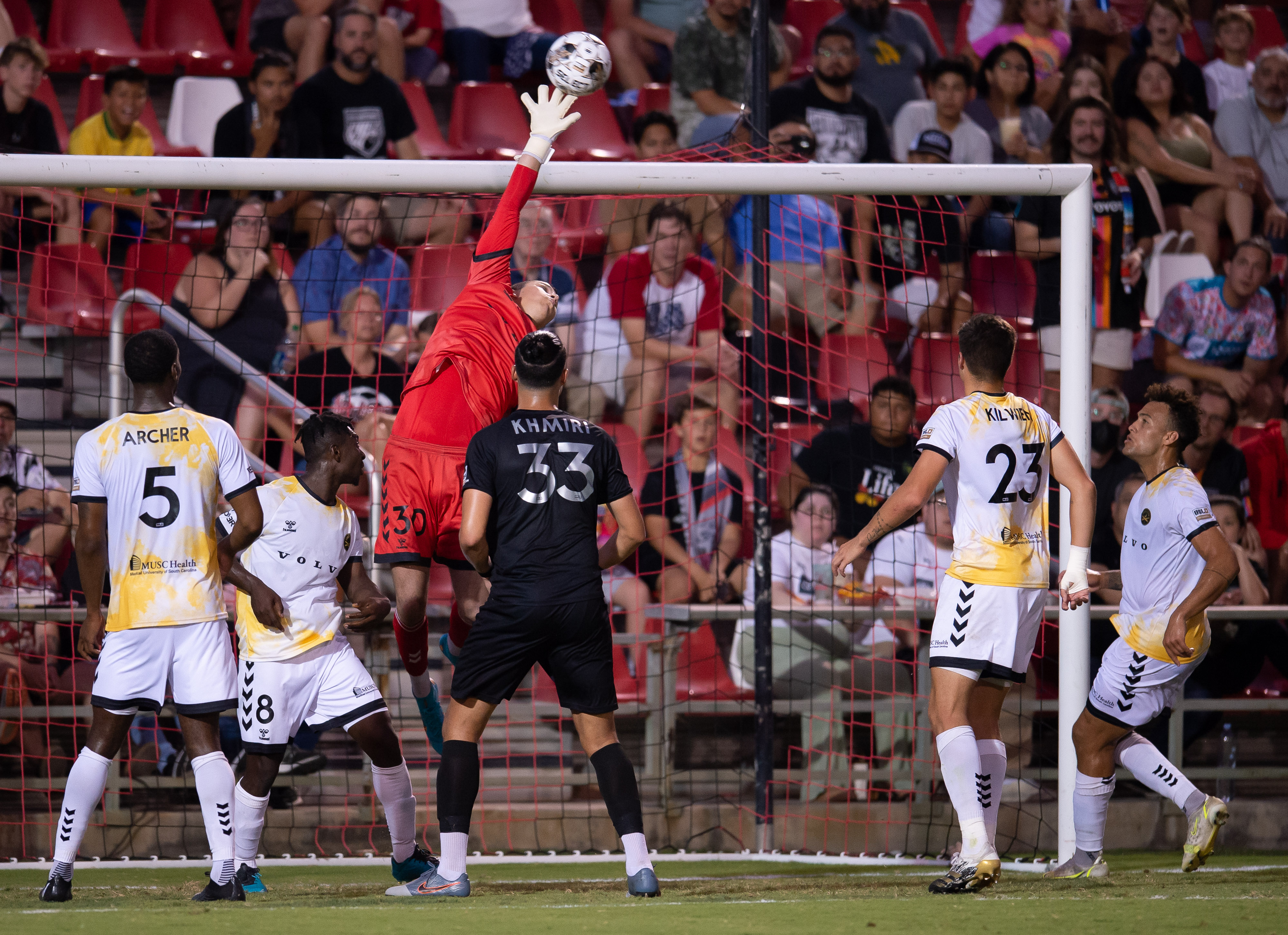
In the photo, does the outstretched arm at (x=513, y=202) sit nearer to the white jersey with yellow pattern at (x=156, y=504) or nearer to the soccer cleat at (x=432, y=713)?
the white jersey with yellow pattern at (x=156, y=504)

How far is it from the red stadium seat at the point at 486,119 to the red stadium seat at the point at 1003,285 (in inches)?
130

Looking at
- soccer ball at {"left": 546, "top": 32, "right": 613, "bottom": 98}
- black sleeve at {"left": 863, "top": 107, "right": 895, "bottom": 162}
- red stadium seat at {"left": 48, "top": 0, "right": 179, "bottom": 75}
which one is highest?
red stadium seat at {"left": 48, "top": 0, "right": 179, "bottom": 75}

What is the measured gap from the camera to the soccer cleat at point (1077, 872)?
548 centimetres

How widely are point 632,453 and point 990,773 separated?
371 cm

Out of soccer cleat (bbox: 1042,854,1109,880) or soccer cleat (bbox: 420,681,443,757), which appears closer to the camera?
soccer cleat (bbox: 1042,854,1109,880)

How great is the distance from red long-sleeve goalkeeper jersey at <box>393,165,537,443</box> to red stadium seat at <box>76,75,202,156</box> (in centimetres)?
465

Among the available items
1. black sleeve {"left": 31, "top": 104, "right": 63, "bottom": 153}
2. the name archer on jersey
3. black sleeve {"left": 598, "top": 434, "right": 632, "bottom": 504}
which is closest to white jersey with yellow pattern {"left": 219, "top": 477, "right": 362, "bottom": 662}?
the name archer on jersey

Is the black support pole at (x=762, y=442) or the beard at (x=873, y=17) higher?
the beard at (x=873, y=17)

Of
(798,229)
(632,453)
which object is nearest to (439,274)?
(632,453)

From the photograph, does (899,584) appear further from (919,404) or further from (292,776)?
(292,776)

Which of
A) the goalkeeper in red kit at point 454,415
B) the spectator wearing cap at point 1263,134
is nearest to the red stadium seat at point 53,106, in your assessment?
the goalkeeper in red kit at point 454,415

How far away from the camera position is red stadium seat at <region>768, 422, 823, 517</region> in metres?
8.15

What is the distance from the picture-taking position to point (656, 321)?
8.85m

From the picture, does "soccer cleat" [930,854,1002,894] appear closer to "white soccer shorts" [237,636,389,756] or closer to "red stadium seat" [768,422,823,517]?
"white soccer shorts" [237,636,389,756]
